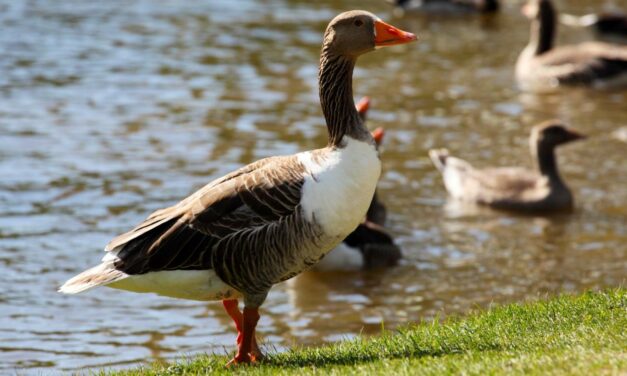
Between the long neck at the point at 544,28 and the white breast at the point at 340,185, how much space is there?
689 inches

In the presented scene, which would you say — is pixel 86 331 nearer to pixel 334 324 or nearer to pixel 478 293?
pixel 334 324

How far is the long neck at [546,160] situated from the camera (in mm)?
16297

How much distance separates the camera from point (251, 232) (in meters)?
7.81

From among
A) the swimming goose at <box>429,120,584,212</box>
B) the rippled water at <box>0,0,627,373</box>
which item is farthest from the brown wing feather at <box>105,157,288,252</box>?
the swimming goose at <box>429,120,584,212</box>

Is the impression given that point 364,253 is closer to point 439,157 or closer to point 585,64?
point 439,157

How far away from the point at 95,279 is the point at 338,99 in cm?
220

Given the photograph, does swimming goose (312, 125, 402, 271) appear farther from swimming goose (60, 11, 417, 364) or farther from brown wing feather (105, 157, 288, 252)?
swimming goose (60, 11, 417, 364)

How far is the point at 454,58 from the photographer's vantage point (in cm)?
2577

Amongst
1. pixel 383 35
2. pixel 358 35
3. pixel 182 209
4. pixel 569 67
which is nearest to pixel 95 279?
pixel 182 209

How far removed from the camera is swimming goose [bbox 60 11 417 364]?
7.79m

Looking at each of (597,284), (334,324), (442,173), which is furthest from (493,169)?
(334,324)

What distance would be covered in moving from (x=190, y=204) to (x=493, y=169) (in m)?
9.35

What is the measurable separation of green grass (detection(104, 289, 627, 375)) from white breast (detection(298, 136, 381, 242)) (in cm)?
91

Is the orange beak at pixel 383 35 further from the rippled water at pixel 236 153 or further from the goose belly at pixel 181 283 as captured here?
the rippled water at pixel 236 153
